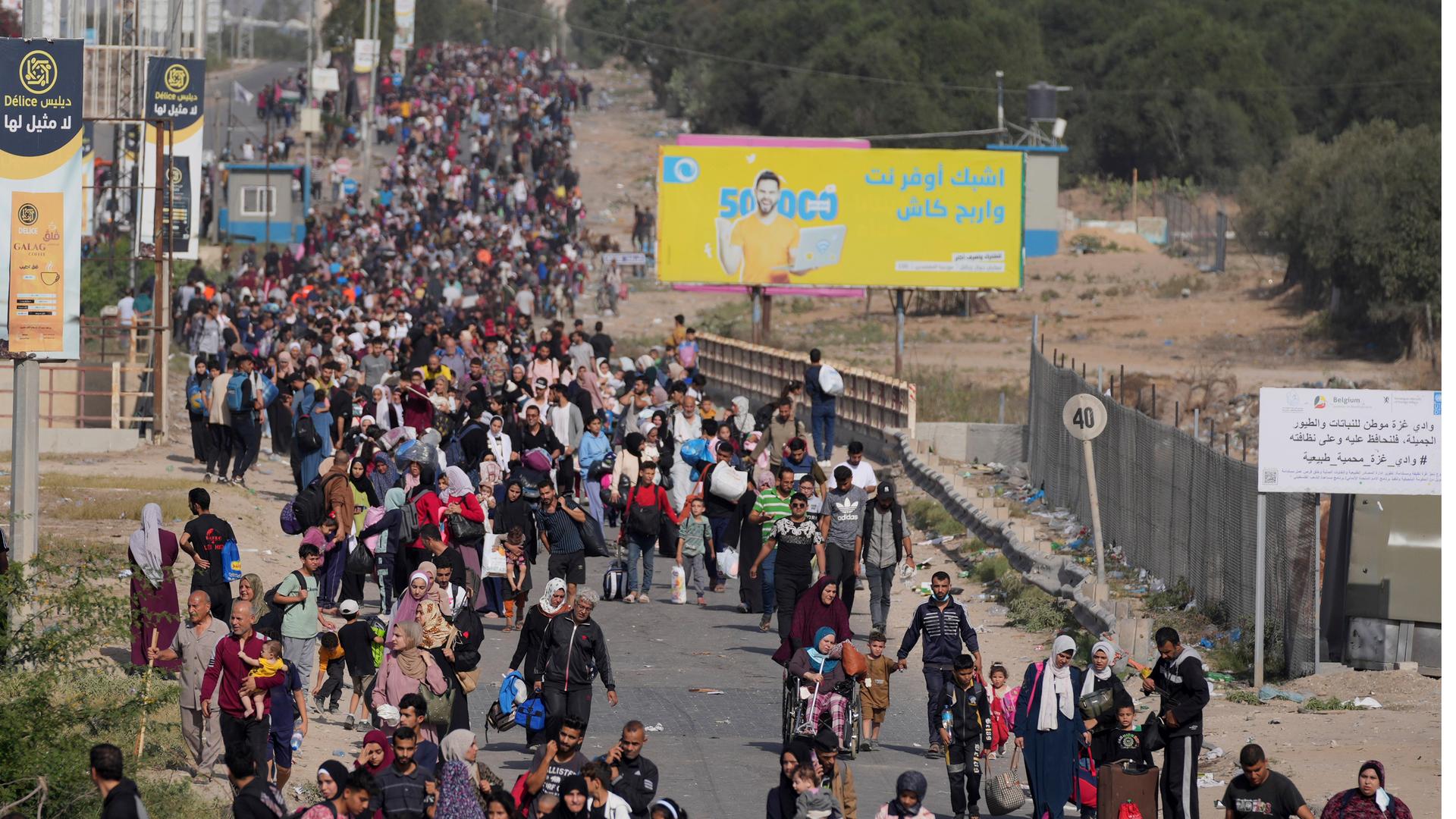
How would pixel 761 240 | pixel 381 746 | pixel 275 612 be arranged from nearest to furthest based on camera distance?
pixel 381 746 → pixel 275 612 → pixel 761 240

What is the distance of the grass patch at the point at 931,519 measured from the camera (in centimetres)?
2394

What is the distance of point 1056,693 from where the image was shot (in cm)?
1221

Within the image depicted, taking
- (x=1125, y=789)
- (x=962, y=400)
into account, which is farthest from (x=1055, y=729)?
(x=962, y=400)

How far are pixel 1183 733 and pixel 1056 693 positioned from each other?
0.75 m

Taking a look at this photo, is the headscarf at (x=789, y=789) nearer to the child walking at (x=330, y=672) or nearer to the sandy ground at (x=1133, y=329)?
the child walking at (x=330, y=672)

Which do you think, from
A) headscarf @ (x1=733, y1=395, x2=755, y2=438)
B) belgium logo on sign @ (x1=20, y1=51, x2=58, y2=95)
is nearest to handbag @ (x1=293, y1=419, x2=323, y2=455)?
headscarf @ (x1=733, y1=395, x2=755, y2=438)

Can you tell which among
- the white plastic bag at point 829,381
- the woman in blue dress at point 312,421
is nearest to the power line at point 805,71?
the white plastic bag at point 829,381

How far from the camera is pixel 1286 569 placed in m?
16.5

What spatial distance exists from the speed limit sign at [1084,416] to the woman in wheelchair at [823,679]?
6.02m

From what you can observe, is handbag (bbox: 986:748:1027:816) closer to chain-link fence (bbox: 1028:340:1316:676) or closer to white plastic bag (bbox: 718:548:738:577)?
chain-link fence (bbox: 1028:340:1316:676)

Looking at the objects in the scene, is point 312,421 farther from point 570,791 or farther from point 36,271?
point 570,791

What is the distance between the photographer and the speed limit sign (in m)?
18.8

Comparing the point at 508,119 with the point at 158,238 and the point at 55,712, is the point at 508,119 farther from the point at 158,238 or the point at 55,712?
the point at 55,712

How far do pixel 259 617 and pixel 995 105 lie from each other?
7302 cm
